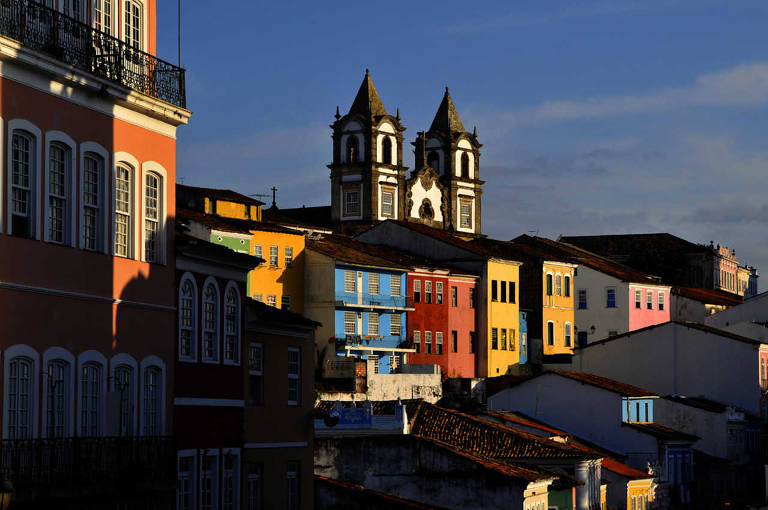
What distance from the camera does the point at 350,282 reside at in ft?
294

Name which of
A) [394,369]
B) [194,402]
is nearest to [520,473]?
[194,402]

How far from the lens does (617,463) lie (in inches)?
2785

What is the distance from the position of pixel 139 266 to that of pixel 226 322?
431 centimetres

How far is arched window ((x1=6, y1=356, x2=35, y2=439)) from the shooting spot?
1111 inches

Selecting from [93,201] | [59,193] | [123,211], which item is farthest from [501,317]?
[59,193]

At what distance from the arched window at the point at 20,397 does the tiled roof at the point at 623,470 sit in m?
42.2

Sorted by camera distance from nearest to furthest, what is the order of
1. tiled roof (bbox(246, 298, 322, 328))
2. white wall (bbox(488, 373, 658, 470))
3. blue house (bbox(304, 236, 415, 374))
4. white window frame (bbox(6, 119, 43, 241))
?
white window frame (bbox(6, 119, 43, 241)) → tiled roof (bbox(246, 298, 322, 328)) → white wall (bbox(488, 373, 658, 470)) → blue house (bbox(304, 236, 415, 374))

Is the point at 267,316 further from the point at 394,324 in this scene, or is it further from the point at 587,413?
the point at 394,324

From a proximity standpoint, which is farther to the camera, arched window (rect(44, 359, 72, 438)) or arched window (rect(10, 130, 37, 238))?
arched window (rect(44, 359, 72, 438))

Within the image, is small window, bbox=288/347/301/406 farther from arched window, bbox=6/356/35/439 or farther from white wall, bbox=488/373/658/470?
white wall, bbox=488/373/658/470

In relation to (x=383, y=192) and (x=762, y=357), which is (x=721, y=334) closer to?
(x=762, y=357)

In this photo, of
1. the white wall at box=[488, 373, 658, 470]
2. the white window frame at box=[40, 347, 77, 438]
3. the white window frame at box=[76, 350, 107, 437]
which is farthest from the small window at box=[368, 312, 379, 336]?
the white window frame at box=[40, 347, 77, 438]

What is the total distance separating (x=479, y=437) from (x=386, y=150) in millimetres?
77771

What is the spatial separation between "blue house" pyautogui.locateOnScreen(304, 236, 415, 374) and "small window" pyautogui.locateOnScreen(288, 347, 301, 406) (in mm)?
43190
